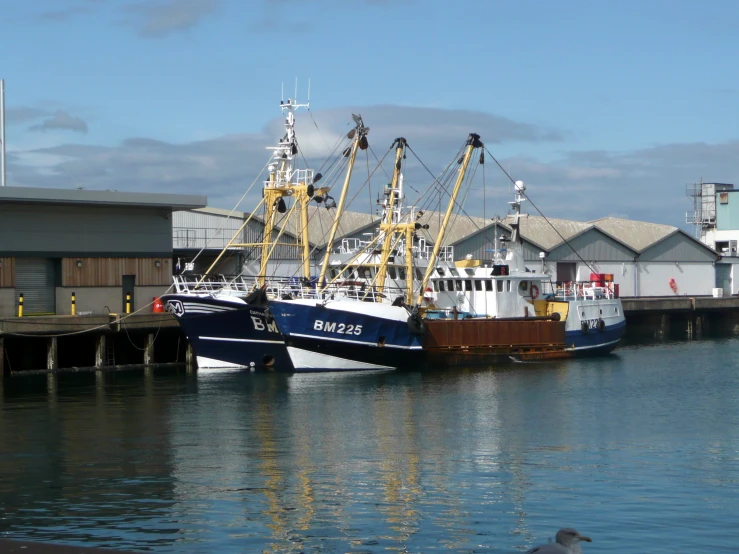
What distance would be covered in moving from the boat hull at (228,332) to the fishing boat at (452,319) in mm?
881

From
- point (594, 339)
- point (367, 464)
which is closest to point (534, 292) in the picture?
point (594, 339)

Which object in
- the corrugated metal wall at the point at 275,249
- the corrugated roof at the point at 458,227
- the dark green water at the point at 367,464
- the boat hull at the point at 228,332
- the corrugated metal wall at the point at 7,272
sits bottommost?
the dark green water at the point at 367,464

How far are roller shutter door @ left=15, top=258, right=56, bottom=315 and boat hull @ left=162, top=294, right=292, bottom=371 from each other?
18.0 ft

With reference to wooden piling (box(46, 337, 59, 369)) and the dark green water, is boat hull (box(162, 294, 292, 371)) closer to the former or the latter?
the dark green water

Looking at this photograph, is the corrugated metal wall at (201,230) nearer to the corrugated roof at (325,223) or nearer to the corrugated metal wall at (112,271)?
the corrugated roof at (325,223)

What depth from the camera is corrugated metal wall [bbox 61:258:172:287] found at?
38.2m

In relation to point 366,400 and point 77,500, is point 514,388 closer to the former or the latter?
point 366,400

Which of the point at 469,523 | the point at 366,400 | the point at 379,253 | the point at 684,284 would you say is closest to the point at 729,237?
the point at 684,284

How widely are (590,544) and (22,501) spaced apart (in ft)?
28.6

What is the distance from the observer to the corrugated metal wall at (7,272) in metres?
36.2

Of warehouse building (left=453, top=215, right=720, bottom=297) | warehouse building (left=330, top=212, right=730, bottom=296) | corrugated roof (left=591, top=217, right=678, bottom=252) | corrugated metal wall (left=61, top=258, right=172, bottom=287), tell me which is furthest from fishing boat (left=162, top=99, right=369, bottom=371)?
corrugated roof (left=591, top=217, right=678, bottom=252)

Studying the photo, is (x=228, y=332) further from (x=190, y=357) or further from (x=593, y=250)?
(x=593, y=250)

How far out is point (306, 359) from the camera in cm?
3478

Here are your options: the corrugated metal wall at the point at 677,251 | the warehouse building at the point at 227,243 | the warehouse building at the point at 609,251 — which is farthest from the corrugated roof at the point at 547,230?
the warehouse building at the point at 227,243
